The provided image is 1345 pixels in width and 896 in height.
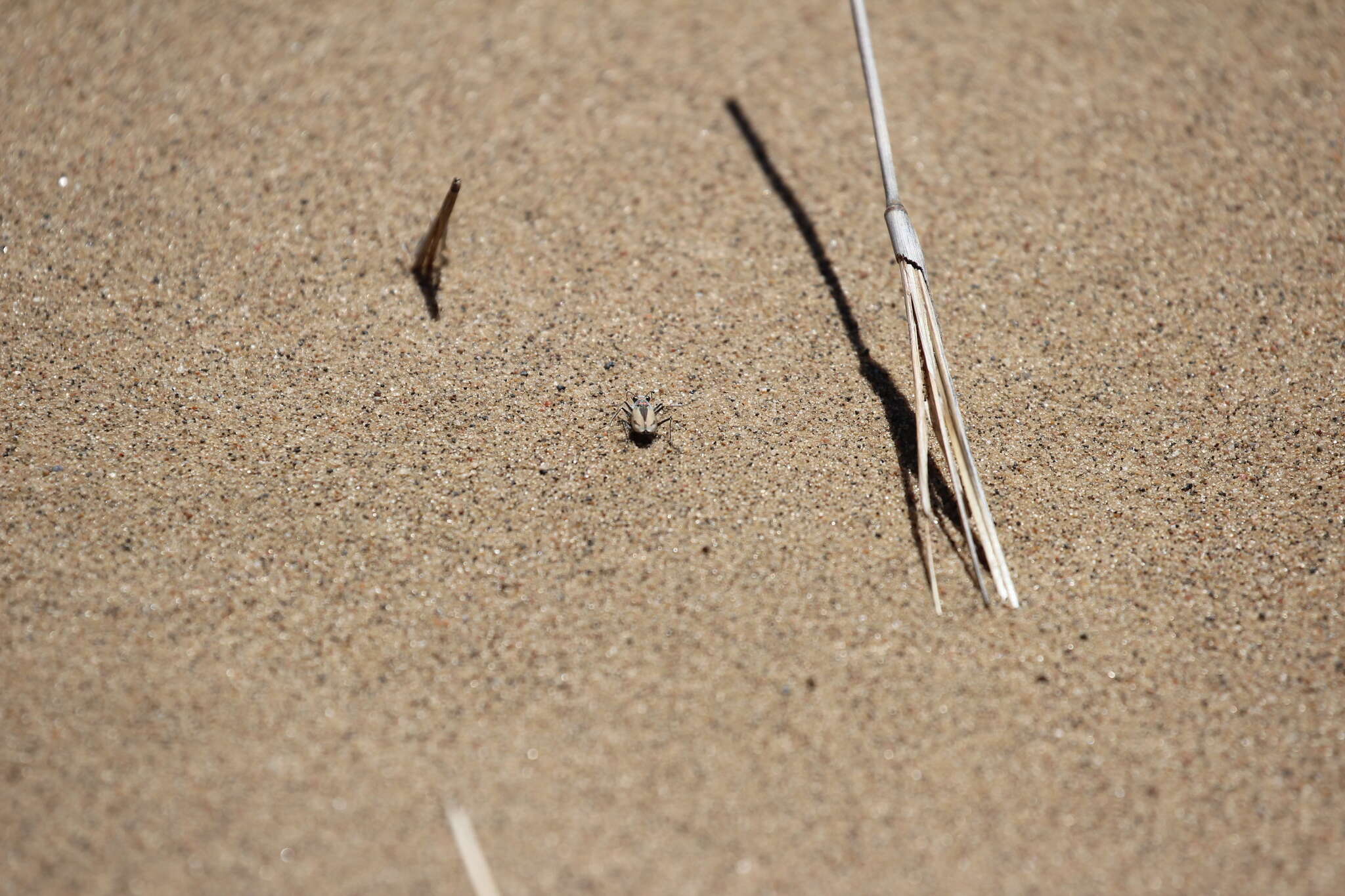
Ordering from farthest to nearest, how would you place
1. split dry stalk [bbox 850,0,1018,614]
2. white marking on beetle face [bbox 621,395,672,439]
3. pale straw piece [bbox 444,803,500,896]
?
1. white marking on beetle face [bbox 621,395,672,439]
2. split dry stalk [bbox 850,0,1018,614]
3. pale straw piece [bbox 444,803,500,896]

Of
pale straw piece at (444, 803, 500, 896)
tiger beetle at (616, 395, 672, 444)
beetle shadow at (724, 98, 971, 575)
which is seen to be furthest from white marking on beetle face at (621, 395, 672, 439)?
pale straw piece at (444, 803, 500, 896)

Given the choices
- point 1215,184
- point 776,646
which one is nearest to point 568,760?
point 776,646

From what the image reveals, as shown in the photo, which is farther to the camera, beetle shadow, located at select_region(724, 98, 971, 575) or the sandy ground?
beetle shadow, located at select_region(724, 98, 971, 575)

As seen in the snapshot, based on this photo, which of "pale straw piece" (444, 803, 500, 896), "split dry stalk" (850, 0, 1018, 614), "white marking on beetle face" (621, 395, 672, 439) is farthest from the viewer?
"white marking on beetle face" (621, 395, 672, 439)

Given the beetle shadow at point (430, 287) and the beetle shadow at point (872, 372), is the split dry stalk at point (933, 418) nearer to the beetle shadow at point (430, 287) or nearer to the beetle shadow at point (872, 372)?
the beetle shadow at point (872, 372)

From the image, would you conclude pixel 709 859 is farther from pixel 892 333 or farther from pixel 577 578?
pixel 892 333

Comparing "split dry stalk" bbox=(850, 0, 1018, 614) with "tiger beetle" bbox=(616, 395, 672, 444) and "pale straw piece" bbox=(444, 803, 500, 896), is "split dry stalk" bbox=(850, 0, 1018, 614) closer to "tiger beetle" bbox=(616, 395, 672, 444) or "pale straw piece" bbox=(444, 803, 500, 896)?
"tiger beetle" bbox=(616, 395, 672, 444)
